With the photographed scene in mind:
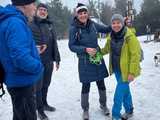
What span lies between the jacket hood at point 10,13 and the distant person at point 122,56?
7.48 feet

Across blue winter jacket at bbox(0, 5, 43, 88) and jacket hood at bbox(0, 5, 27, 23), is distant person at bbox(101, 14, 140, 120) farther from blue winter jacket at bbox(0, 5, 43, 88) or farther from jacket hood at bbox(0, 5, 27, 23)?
jacket hood at bbox(0, 5, 27, 23)

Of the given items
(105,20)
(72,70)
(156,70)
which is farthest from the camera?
(105,20)

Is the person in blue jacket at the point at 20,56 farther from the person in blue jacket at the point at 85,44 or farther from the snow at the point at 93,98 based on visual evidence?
the snow at the point at 93,98

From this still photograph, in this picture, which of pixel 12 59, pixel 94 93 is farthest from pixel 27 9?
pixel 94 93

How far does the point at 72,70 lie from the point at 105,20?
5218 cm

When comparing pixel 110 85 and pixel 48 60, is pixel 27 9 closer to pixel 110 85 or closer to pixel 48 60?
pixel 48 60

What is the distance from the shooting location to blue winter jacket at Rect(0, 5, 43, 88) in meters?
3.64

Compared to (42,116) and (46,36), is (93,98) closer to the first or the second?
(42,116)

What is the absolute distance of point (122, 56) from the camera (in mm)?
5824

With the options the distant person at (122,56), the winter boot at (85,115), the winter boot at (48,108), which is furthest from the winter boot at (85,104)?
the winter boot at (48,108)

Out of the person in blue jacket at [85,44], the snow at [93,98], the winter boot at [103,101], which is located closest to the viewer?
the person in blue jacket at [85,44]

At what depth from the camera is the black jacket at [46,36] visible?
20.7 ft

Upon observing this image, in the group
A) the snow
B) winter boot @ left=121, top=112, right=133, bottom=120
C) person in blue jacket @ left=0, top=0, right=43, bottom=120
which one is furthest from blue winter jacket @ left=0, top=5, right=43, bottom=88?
the snow

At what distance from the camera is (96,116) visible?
6.48m
